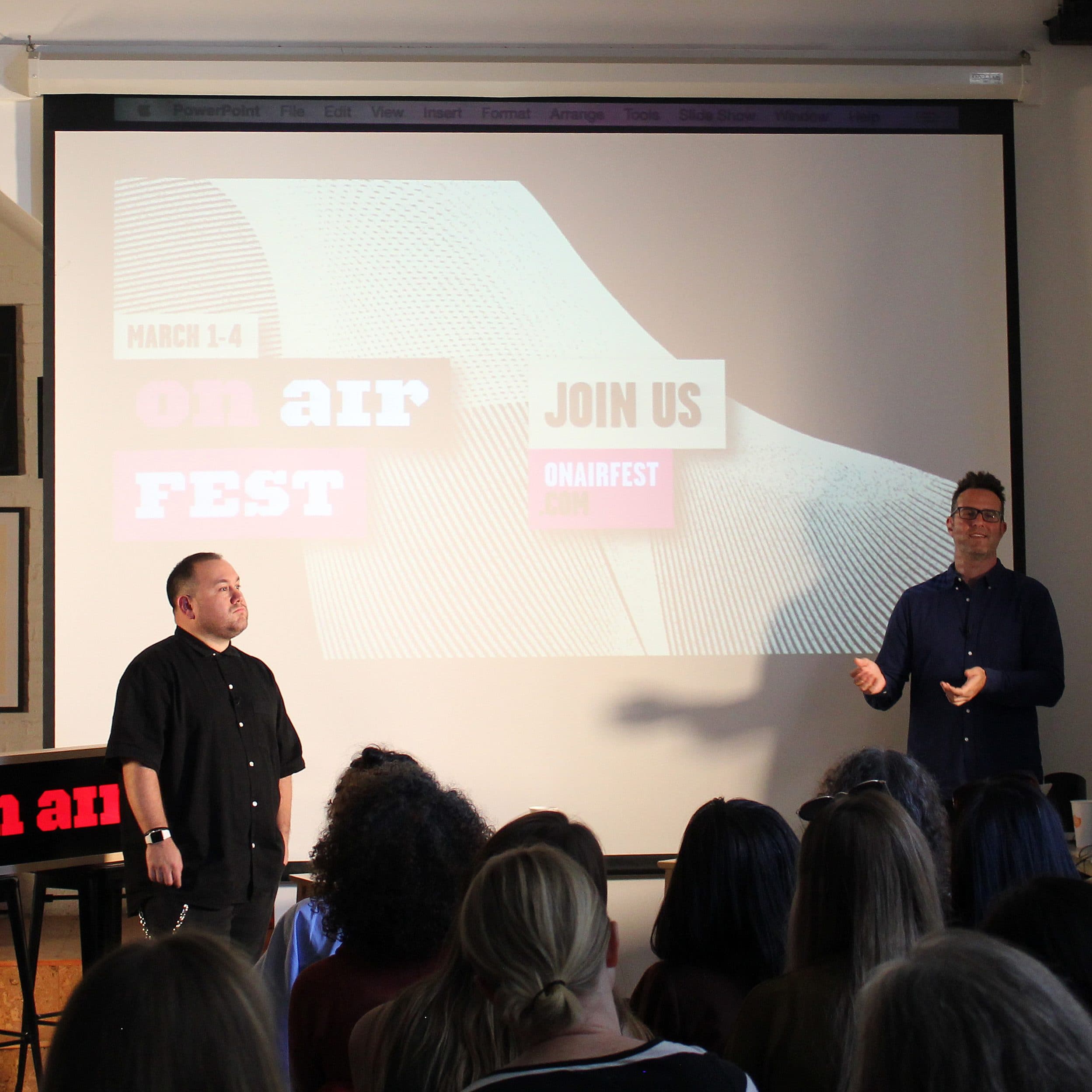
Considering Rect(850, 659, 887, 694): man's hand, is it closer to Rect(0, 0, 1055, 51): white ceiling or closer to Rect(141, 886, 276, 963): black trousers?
Rect(141, 886, 276, 963): black trousers

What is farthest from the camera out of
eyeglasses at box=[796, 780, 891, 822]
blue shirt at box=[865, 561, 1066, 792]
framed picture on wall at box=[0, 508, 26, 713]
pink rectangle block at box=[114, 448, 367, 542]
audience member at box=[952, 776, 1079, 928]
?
framed picture on wall at box=[0, 508, 26, 713]

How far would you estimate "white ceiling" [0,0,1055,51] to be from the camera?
12.6 ft

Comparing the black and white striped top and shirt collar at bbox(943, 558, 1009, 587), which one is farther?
shirt collar at bbox(943, 558, 1009, 587)

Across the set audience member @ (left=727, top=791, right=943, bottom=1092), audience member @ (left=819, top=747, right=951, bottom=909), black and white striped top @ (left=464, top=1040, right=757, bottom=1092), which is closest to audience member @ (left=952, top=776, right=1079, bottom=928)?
audience member @ (left=819, top=747, right=951, bottom=909)

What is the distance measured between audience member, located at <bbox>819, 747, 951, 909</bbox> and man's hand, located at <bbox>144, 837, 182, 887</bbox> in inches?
60.8

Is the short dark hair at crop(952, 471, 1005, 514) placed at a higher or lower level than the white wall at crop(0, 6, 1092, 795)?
lower

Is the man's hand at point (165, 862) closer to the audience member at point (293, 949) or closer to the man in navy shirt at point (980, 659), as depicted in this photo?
the audience member at point (293, 949)

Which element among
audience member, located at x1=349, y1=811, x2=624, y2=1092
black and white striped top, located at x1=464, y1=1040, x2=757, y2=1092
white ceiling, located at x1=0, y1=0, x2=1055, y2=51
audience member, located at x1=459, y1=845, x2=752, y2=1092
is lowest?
audience member, located at x1=349, y1=811, x2=624, y2=1092

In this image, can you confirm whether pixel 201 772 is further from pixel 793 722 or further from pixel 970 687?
pixel 970 687

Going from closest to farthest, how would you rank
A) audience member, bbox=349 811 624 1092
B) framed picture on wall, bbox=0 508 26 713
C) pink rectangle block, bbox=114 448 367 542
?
1. audience member, bbox=349 811 624 1092
2. pink rectangle block, bbox=114 448 367 542
3. framed picture on wall, bbox=0 508 26 713

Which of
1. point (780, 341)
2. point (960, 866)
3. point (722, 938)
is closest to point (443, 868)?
point (722, 938)

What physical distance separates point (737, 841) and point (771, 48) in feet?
10.7

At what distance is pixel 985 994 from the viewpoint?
0.69m

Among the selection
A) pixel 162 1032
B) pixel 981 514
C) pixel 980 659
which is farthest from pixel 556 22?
pixel 162 1032
